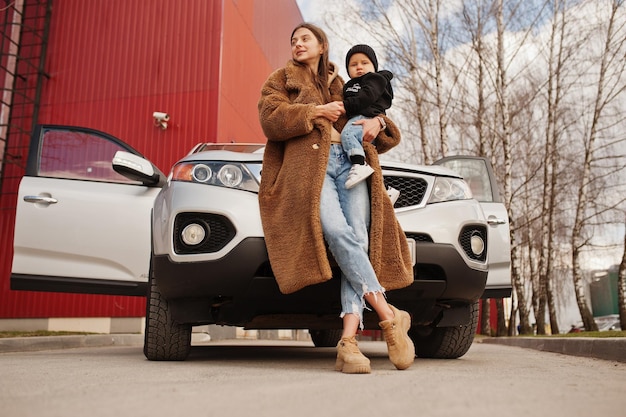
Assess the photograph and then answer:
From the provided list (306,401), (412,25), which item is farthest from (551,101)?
(306,401)

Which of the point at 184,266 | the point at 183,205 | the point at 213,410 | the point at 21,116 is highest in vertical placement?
the point at 21,116

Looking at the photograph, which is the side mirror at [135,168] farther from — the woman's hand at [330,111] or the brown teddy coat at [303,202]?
the woman's hand at [330,111]

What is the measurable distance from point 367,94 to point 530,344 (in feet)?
17.2

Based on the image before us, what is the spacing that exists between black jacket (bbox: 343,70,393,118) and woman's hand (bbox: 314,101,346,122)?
47 millimetres

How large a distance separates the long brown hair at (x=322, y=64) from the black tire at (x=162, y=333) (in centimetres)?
137

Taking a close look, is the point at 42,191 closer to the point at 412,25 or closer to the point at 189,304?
the point at 189,304

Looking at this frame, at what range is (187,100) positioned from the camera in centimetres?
1137

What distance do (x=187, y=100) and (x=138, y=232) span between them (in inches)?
299

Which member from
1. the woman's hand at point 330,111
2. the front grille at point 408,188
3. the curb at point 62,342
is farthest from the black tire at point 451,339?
the curb at point 62,342

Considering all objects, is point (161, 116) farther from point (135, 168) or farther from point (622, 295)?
point (622, 295)

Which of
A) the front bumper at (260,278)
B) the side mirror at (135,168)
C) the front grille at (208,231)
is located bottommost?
the front bumper at (260,278)

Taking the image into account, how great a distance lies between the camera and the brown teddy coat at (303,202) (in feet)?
9.09

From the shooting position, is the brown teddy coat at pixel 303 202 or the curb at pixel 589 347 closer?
the brown teddy coat at pixel 303 202

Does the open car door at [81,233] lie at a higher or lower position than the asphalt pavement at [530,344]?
higher
